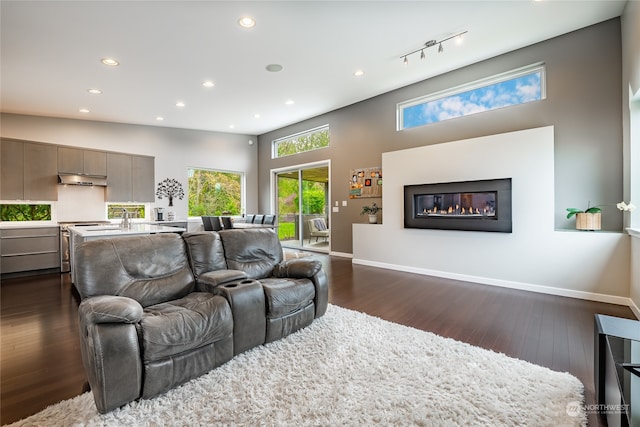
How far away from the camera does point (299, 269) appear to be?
2.81 m

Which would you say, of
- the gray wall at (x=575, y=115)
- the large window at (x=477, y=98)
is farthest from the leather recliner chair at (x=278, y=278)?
the large window at (x=477, y=98)

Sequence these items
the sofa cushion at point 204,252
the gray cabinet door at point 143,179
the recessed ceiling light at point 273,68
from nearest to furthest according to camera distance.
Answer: the sofa cushion at point 204,252, the recessed ceiling light at point 273,68, the gray cabinet door at point 143,179

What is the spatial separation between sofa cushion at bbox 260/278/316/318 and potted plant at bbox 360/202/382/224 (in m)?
3.25

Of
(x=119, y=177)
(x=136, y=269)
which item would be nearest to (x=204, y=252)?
(x=136, y=269)

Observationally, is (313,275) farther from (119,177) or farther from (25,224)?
(25,224)

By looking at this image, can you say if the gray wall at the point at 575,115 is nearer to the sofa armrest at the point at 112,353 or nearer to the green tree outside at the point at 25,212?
the sofa armrest at the point at 112,353

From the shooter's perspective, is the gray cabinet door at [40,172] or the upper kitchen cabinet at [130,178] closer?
the gray cabinet door at [40,172]

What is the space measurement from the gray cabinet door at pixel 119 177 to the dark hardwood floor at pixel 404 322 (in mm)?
2337

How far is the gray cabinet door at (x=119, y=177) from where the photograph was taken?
6309mm

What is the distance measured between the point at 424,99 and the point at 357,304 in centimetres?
398

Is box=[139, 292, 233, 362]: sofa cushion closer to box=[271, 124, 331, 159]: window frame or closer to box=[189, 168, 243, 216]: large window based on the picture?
box=[271, 124, 331, 159]: window frame

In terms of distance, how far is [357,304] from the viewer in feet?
11.0

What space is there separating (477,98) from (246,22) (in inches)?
146

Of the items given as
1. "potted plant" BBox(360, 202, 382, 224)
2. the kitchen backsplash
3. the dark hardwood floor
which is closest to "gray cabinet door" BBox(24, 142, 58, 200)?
the kitchen backsplash
